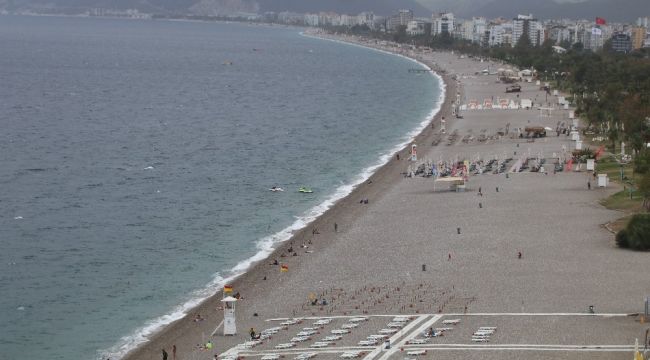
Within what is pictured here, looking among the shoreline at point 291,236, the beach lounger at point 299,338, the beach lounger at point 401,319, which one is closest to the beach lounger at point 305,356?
the beach lounger at point 299,338

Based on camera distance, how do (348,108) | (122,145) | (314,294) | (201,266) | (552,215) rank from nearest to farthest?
(314,294) < (201,266) < (552,215) < (122,145) < (348,108)

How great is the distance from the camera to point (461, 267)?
37.7m

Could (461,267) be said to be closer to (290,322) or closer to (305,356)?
(290,322)

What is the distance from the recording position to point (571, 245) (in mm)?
40125

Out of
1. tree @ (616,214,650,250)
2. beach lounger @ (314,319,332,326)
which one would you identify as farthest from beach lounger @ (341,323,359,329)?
tree @ (616,214,650,250)

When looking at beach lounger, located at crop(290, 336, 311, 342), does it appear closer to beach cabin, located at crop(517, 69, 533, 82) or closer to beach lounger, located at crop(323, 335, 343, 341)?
beach lounger, located at crop(323, 335, 343, 341)

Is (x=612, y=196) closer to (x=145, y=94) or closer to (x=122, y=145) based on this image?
(x=122, y=145)

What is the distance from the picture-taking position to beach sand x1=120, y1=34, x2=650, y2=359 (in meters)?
31.4

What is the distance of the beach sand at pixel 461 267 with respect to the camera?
31359 mm

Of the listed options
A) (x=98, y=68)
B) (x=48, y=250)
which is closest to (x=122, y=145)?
(x=48, y=250)

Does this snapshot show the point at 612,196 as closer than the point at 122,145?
Yes

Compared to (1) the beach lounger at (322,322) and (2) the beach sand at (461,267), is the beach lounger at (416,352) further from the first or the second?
(1) the beach lounger at (322,322)

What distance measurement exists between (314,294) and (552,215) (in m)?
14.1

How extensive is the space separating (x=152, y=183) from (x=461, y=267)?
21.9 m
